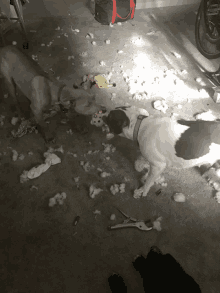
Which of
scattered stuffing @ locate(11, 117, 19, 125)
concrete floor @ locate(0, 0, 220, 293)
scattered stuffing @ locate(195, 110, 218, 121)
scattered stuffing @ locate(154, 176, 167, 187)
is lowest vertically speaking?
concrete floor @ locate(0, 0, 220, 293)

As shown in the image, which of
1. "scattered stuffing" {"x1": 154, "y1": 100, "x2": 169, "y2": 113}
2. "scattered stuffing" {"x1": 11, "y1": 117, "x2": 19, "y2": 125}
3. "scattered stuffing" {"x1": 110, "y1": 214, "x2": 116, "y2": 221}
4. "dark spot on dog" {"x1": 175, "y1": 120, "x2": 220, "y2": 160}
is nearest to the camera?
"dark spot on dog" {"x1": 175, "y1": 120, "x2": 220, "y2": 160}

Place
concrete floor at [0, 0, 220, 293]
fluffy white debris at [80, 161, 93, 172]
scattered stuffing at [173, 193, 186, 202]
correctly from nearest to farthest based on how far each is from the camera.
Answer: concrete floor at [0, 0, 220, 293]
scattered stuffing at [173, 193, 186, 202]
fluffy white debris at [80, 161, 93, 172]

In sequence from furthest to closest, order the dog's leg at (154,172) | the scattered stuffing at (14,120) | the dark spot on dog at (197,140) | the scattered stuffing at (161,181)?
the scattered stuffing at (14,120)
the scattered stuffing at (161,181)
the dog's leg at (154,172)
the dark spot on dog at (197,140)

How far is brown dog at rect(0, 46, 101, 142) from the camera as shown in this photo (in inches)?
86.7

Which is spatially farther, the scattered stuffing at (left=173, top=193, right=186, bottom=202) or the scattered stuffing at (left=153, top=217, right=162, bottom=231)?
the scattered stuffing at (left=173, top=193, right=186, bottom=202)

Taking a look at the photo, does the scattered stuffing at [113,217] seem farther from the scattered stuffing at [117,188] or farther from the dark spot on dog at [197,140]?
the dark spot on dog at [197,140]

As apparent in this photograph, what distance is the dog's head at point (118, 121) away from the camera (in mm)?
1761

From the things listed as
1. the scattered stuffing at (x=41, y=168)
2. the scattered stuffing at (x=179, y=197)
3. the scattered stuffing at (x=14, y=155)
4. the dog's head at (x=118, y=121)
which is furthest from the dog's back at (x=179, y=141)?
the scattered stuffing at (x=14, y=155)

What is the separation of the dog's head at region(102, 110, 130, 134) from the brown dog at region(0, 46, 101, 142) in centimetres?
48

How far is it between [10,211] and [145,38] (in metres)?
4.16

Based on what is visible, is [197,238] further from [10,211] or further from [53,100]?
[53,100]

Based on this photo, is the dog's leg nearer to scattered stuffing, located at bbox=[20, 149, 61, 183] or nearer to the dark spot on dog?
the dark spot on dog

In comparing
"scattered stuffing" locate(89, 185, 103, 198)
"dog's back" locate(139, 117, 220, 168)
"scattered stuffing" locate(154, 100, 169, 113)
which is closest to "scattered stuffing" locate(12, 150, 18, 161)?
"scattered stuffing" locate(89, 185, 103, 198)

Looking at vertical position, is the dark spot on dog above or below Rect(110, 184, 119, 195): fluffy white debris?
above
